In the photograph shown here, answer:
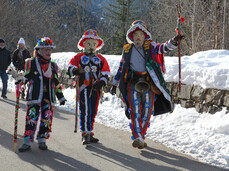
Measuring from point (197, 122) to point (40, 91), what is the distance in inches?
122

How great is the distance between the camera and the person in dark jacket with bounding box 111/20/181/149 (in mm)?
4648

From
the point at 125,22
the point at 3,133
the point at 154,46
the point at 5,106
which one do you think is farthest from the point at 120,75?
the point at 125,22

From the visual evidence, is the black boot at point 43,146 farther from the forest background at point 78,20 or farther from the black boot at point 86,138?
the forest background at point 78,20

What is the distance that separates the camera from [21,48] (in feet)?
30.3

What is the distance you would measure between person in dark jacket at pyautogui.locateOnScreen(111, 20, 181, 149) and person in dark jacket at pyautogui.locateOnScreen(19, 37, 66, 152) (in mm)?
1195

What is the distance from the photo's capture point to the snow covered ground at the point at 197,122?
449 cm

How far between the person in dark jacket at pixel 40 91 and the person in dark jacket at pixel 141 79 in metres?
1.19

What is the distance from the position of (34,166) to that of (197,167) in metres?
2.20

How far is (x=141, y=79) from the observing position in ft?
15.3

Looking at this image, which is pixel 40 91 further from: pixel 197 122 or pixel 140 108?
pixel 197 122

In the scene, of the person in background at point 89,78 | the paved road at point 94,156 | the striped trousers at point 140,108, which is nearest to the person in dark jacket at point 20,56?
the paved road at point 94,156

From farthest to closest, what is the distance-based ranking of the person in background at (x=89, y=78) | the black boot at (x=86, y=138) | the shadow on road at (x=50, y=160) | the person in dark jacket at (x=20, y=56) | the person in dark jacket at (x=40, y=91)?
1. the person in dark jacket at (x=20, y=56)
2. the person in background at (x=89, y=78)
3. the black boot at (x=86, y=138)
4. the person in dark jacket at (x=40, y=91)
5. the shadow on road at (x=50, y=160)

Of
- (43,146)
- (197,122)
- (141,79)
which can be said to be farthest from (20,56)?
(197,122)

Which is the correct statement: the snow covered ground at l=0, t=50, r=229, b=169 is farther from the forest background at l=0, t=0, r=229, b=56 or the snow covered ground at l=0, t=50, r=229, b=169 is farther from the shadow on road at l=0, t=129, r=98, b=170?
the forest background at l=0, t=0, r=229, b=56
